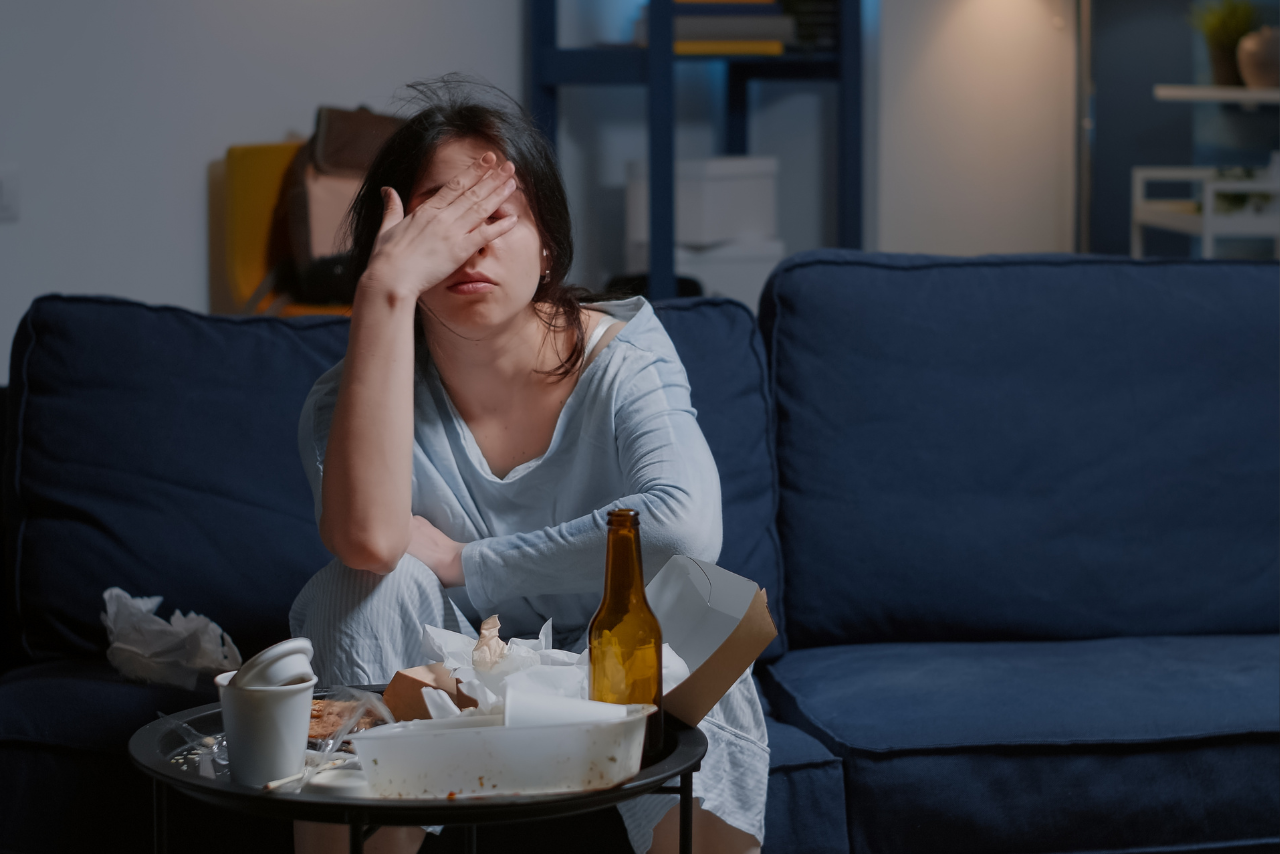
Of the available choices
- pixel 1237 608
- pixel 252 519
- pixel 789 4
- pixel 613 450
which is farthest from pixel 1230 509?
pixel 789 4

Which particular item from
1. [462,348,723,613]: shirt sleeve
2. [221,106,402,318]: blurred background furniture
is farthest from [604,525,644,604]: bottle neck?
[221,106,402,318]: blurred background furniture

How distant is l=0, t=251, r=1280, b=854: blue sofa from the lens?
4.10ft

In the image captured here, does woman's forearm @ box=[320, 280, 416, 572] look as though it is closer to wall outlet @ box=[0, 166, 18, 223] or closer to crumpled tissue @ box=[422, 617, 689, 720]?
crumpled tissue @ box=[422, 617, 689, 720]

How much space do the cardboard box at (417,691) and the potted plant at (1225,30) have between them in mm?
3710

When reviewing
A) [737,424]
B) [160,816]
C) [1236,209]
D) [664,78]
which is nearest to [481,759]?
[160,816]

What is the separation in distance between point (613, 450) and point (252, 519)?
51 centimetres

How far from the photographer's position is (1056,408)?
1.61 m

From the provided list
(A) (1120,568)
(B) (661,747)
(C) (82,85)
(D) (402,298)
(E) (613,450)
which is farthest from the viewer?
(C) (82,85)

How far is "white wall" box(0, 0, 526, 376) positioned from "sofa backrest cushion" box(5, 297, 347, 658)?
84 cm

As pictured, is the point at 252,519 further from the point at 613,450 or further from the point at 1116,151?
the point at 1116,151

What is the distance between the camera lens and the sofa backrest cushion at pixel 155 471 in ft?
4.72

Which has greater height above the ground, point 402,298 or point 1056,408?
point 402,298

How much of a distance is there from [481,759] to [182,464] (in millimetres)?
927

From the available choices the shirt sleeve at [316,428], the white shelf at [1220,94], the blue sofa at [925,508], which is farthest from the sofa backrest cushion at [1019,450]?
the white shelf at [1220,94]
